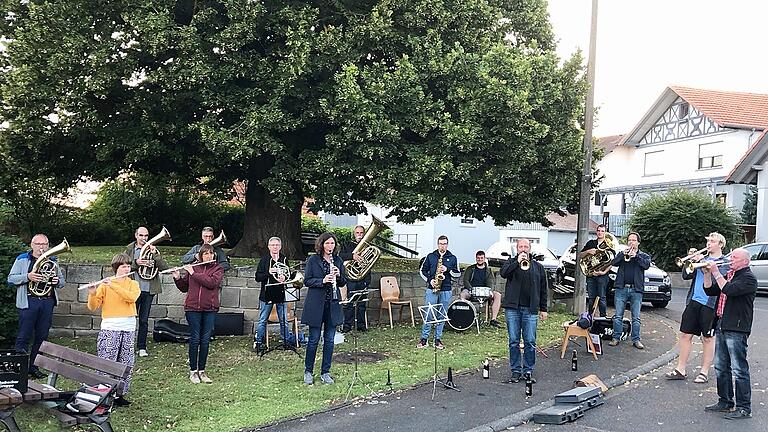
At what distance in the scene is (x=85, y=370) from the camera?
23.5 ft

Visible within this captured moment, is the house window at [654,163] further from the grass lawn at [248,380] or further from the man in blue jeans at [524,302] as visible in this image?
the man in blue jeans at [524,302]

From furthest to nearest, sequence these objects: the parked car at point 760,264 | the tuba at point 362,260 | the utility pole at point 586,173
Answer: the parked car at point 760,264 → the utility pole at point 586,173 → the tuba at point 362,260

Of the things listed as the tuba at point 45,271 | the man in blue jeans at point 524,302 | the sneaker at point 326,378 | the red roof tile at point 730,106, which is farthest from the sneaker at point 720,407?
the red roof tile at point 730,106

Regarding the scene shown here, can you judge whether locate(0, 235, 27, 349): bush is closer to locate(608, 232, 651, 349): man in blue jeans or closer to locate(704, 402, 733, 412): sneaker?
locate(704, 402, 733, 412): sneaker

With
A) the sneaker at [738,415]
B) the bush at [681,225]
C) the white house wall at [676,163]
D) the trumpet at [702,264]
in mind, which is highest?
the white house wall at [676,163]

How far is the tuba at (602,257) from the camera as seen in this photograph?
495 inches

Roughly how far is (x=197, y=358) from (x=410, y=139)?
639 centimetres

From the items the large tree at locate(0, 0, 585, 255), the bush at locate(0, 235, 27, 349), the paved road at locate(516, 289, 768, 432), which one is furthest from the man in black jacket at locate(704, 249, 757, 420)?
the bush at locate(0, 235, 27, 349)

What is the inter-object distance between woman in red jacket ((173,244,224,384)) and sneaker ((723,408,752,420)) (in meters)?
6.27

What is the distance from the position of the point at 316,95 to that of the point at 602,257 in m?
6.22

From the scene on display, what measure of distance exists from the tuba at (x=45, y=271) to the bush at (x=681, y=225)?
22535mm

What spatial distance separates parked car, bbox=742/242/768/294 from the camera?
21.9m

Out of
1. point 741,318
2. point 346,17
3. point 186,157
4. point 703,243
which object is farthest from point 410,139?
point 703,243

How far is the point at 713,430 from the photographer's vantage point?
283 inches
